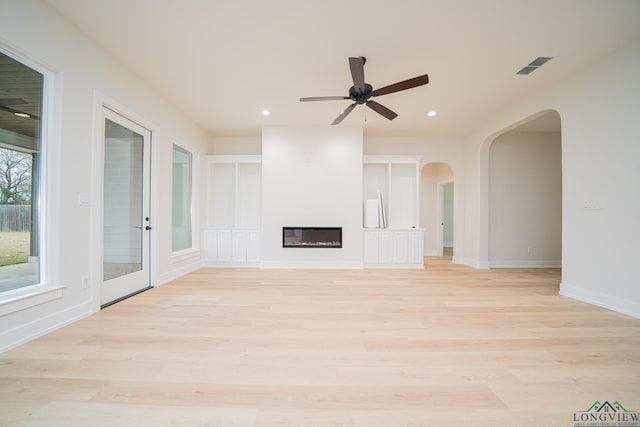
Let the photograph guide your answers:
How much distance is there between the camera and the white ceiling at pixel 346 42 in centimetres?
227

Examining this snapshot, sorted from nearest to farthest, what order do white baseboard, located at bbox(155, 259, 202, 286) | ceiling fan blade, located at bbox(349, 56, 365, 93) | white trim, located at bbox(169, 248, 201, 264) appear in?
ceiling fan blade, located at bbox(349, 56, 365, 93) < white baseboard, located at bbox(155, 259, 202, 286) < white trim, located at bbox(169, 248, 201, 264)

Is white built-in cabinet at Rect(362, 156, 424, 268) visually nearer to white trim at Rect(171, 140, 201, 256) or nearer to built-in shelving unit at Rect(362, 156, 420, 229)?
built-in shelving unit at Rect(362, 156, 420, 229)

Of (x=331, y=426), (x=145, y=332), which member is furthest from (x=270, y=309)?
(x=331, y=426)

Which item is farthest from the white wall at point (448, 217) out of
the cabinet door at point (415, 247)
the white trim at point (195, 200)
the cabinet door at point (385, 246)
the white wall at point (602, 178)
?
the white trim at point (195, 200)

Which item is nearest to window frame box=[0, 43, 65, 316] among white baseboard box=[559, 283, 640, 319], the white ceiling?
the white ceiling

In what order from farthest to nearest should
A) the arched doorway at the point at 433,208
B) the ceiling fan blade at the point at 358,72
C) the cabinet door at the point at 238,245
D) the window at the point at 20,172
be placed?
the arched doorway at the point at 433,208, the cabinet door at the point at 238,245, the ceiling fan blade at the point at 358,72, the window at the point at 20,172

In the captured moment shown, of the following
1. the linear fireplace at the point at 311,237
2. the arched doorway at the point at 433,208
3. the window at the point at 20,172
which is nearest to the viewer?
the window at the point at 20,172

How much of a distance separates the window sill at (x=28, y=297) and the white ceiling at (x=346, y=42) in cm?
242

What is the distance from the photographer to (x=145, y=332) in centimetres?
225

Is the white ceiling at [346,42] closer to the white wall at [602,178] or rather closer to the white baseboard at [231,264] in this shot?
the white wall at [602,178]

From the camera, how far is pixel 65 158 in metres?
Answer: 2.39

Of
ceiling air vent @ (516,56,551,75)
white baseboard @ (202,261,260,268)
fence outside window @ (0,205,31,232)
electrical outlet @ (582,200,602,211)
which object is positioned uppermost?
ceiling air vent @ (516,56,551,75)

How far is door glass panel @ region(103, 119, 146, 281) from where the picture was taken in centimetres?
304

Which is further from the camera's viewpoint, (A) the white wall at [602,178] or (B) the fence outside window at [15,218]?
(A) the white wall at [602,178]
